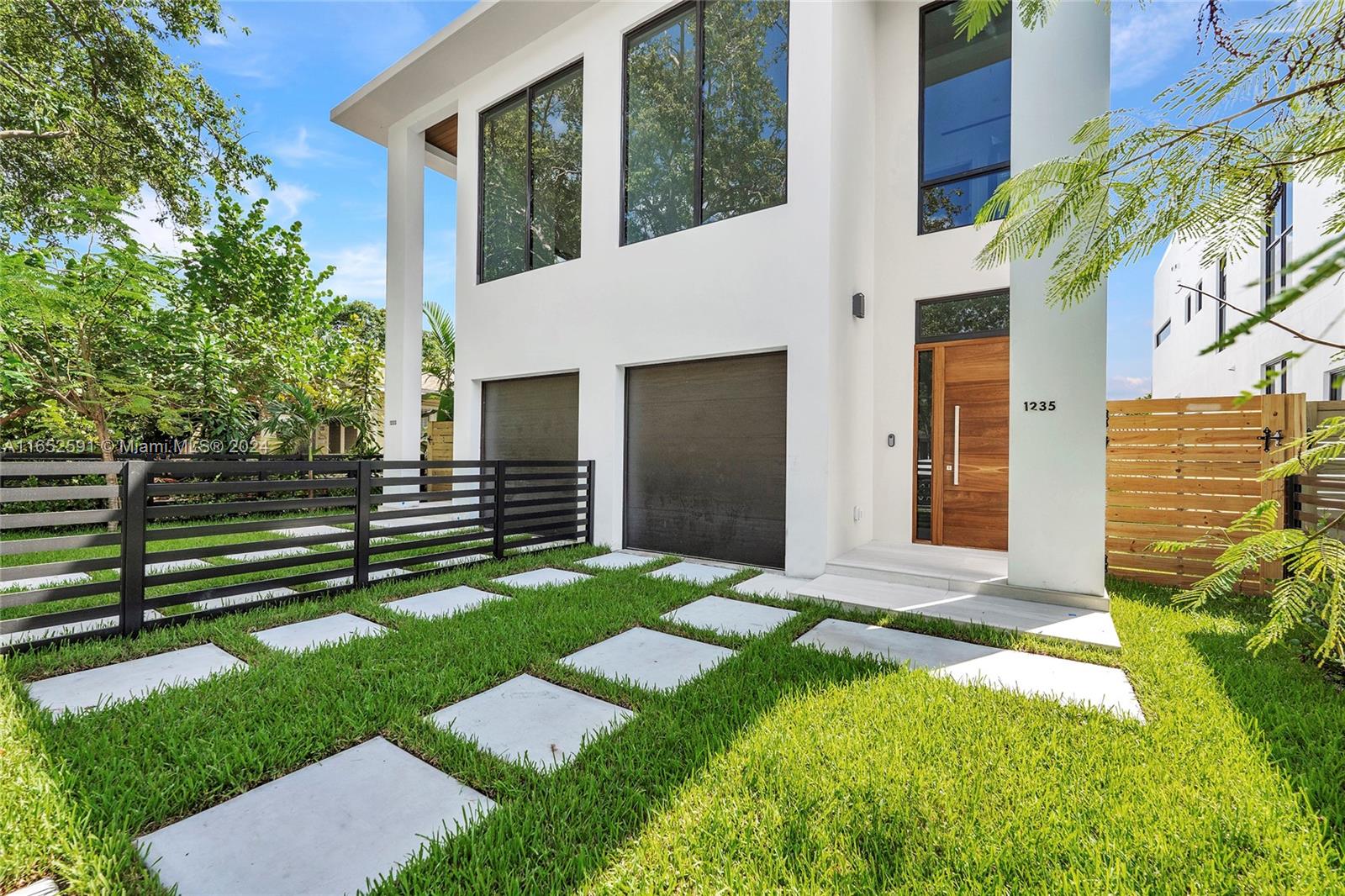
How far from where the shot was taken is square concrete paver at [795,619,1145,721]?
2.72 metres

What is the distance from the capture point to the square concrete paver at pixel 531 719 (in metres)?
2.23

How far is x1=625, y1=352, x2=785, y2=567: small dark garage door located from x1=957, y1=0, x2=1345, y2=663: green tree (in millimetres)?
2961

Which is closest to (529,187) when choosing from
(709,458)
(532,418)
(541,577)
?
(532,418)

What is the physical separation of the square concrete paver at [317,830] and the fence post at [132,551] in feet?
7.29

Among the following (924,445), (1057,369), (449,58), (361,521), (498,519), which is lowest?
(498,519)

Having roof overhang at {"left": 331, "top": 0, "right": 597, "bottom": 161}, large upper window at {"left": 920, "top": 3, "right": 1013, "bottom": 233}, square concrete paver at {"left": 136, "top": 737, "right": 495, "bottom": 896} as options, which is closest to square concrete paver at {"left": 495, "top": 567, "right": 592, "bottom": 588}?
square concrete paver at {"left": 136, "top": 737, "right": 495, "bottom": 896}

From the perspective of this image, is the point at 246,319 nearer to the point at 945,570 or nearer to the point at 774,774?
the point at 945,570

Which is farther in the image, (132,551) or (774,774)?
(132,551)

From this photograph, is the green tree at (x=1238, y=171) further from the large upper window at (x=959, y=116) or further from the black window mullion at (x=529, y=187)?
the black window mullion at (x=529, y=187)

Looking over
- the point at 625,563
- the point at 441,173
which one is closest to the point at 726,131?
the point at 625,563

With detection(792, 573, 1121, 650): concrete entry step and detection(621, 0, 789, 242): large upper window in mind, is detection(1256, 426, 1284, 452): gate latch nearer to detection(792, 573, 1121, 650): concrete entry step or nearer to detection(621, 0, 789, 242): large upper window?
detection(792, 573, 1121, 650): concrete entry step

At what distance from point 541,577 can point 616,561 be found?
96cm

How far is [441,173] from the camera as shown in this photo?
984cm

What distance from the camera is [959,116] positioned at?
18.5 feet
